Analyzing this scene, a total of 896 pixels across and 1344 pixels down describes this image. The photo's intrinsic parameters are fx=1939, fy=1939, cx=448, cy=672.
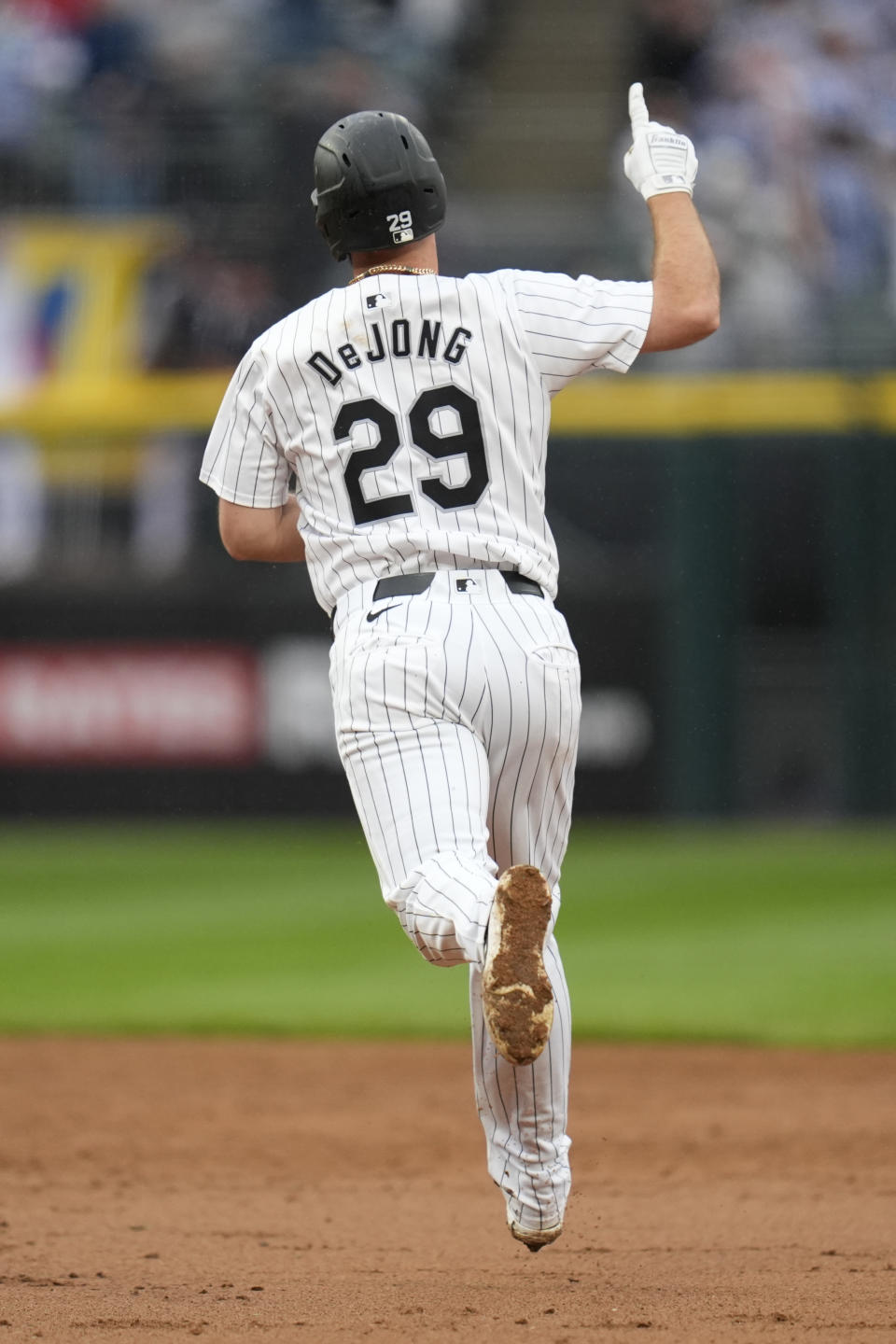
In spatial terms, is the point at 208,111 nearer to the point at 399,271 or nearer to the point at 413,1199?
the point at 413,1199

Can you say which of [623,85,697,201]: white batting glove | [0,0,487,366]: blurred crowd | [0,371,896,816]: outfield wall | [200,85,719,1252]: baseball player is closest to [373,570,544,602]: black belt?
[200,85,719,1252]: baseball player

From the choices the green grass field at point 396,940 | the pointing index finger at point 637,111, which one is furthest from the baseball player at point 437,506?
the green grass field at point 396,940

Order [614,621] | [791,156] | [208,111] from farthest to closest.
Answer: [208,111] → [791,156] → [614,621]

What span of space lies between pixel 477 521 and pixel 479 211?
11.4 m

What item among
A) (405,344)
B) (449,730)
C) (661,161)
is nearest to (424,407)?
(405,344)

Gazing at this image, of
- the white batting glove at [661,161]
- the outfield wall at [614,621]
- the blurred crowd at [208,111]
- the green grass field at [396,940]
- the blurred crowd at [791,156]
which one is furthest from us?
Result: the blurred crowd at [208,111]

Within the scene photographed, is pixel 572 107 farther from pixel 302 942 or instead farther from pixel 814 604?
pixel 302 942

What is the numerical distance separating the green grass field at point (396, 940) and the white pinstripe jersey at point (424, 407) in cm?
351

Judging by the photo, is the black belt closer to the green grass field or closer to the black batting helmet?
the black batting helmet

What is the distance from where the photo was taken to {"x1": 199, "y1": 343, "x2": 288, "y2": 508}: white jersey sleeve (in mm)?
2814

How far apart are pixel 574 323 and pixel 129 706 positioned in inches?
367

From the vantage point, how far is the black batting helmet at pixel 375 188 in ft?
9.05

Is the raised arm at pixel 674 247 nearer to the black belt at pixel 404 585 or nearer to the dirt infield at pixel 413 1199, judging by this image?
the black belt at pixel 404 585

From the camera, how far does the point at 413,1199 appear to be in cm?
382
